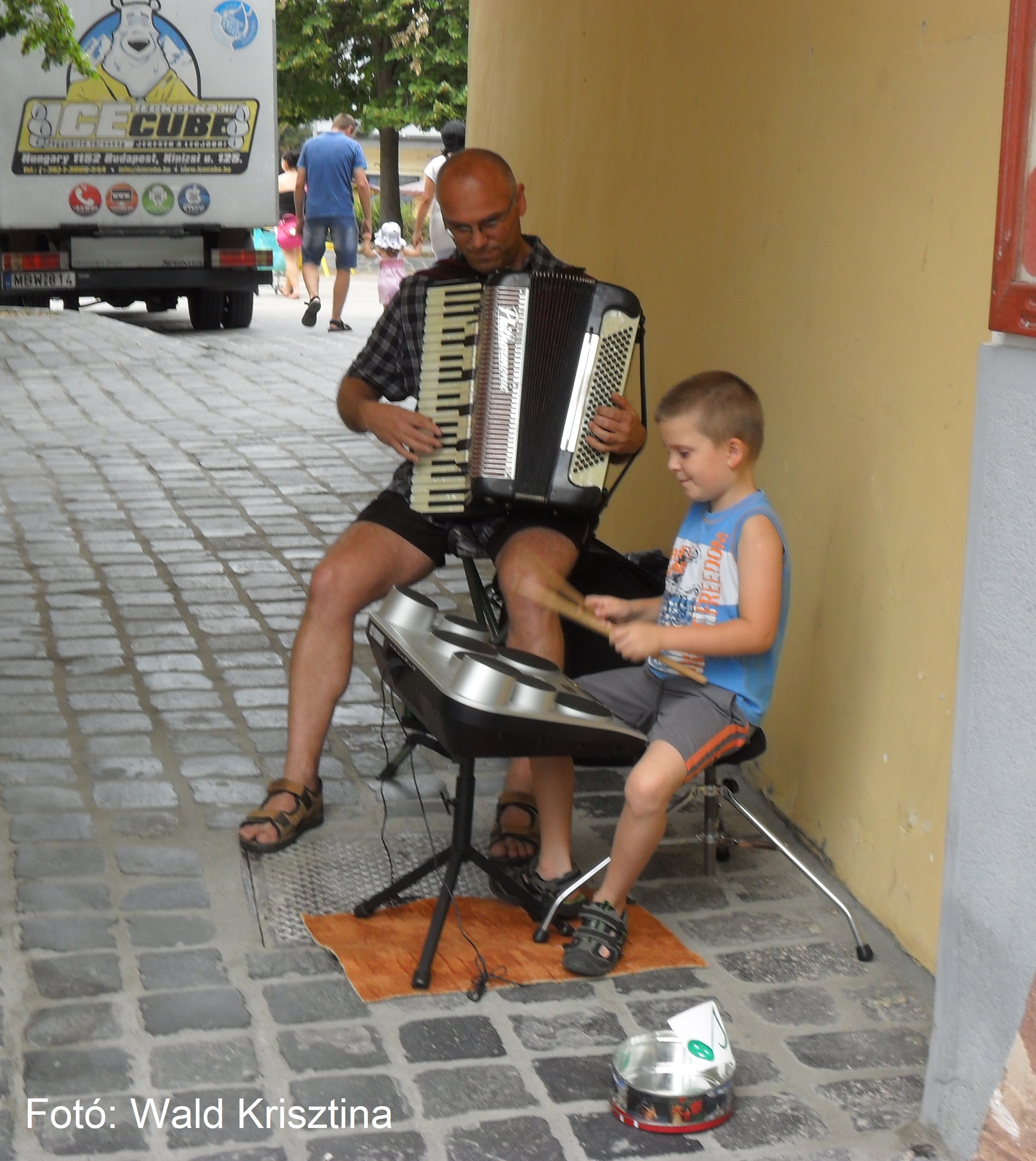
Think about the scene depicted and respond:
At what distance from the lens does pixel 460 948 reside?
2.98 m

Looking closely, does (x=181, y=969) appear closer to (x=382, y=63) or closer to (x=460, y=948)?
(x=460, y=948)

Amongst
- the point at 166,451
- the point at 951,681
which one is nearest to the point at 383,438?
the point at 951,681

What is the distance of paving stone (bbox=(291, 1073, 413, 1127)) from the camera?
2.46 meters

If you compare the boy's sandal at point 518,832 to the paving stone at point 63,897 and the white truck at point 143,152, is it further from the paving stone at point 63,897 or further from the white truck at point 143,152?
the white truck at point 143,152

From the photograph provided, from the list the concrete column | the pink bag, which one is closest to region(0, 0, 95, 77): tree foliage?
the pink bag

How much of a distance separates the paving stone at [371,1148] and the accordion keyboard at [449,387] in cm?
147

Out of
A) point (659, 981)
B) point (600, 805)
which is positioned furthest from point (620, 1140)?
point (600, 805)

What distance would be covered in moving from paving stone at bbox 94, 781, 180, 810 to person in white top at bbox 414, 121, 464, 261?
2982 mm

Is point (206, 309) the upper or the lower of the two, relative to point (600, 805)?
upper

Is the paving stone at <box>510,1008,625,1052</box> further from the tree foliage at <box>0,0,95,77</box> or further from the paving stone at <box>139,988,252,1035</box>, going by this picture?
the tree foliage at <box>0,0,95,77</box>

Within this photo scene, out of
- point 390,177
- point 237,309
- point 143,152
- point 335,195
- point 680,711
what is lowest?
point 680,711

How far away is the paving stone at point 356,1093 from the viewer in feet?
8.06

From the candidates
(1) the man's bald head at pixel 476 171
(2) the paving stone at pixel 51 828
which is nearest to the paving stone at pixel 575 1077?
(2) the paving stone at pixel 51 828

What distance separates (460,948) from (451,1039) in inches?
13.0
